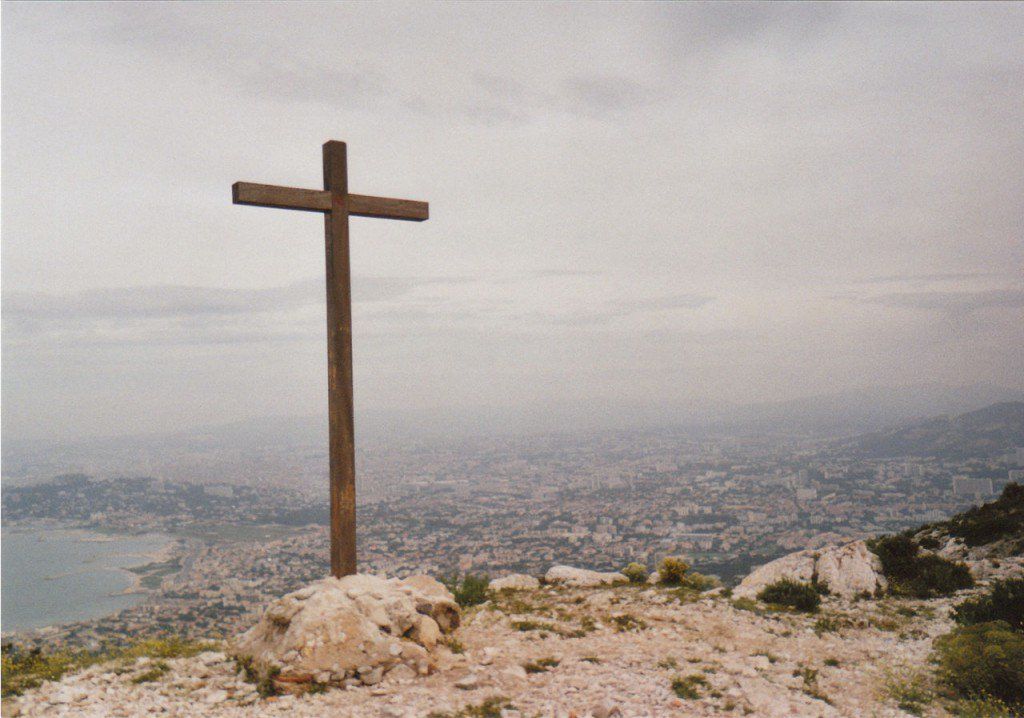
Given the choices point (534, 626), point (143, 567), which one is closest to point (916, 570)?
point (534, 626)

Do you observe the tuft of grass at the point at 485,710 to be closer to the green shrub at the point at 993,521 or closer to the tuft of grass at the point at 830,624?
the tuft of grass at the point at 830,624

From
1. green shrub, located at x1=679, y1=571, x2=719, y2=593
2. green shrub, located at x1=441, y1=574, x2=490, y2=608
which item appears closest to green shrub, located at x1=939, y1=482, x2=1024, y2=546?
green shrub, located at x1=679, y1=571, x2=719, y2=593

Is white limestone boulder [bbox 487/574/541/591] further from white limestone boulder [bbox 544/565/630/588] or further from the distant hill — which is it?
the distant hill

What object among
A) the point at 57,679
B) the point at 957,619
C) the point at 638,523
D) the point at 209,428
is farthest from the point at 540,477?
the point at 209,428

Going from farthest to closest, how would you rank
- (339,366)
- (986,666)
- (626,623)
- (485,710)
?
(626,623)
(339,366)
(986,666)
(485,710)

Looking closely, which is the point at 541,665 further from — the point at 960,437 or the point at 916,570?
the point at 960,437

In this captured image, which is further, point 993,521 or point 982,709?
point 993,521
